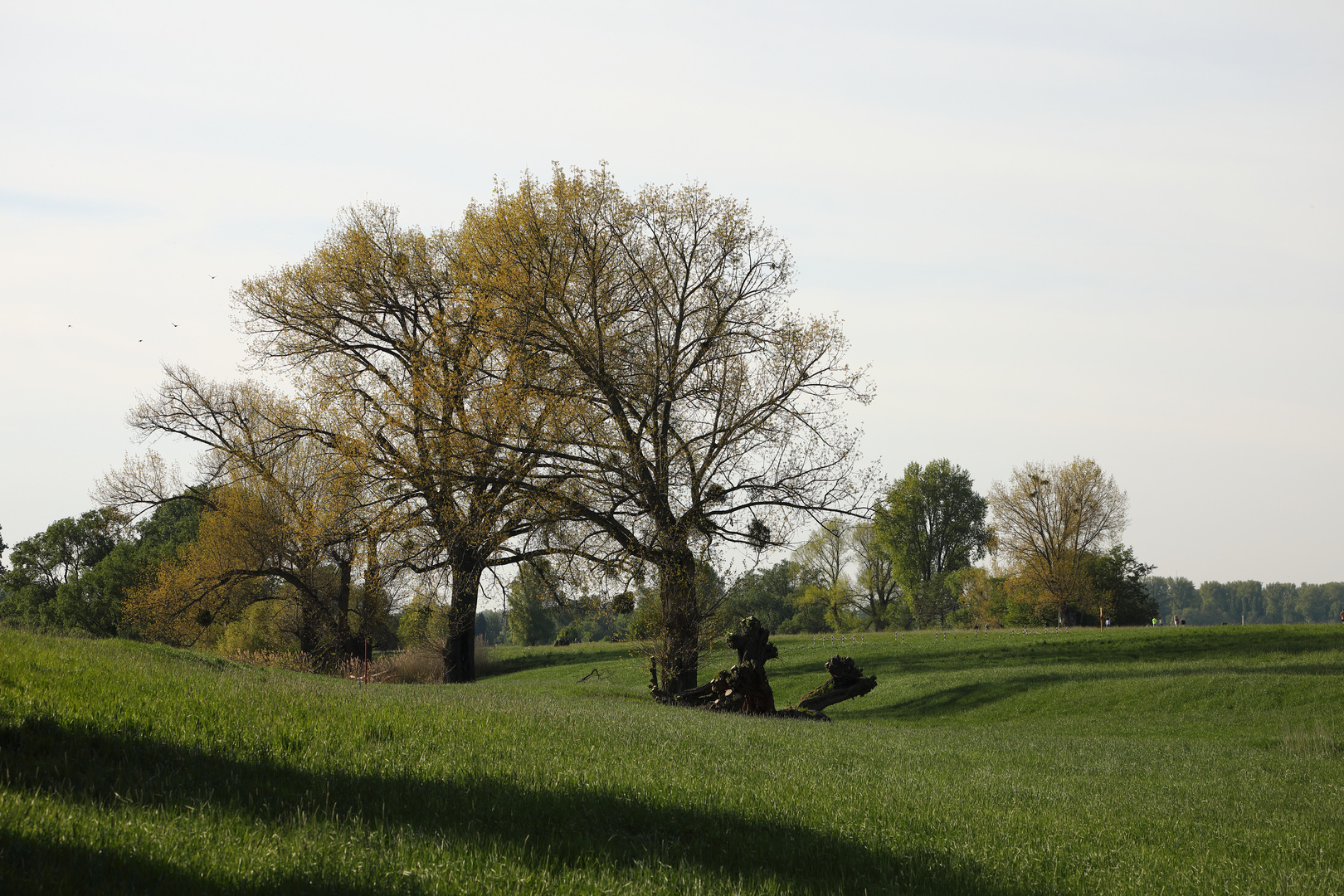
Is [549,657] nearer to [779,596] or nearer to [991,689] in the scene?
[991,689]

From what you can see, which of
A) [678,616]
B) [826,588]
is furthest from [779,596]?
[678,616]

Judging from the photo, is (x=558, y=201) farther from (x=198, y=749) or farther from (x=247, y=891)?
(x=247, y=891)

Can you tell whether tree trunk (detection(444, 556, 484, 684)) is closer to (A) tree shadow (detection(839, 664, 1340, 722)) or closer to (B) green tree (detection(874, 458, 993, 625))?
(A) tree shadow (detection(839, 664, 1340, 722))

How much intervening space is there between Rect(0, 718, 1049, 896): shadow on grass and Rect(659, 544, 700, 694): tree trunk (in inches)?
683

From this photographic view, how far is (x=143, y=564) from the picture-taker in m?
60.0

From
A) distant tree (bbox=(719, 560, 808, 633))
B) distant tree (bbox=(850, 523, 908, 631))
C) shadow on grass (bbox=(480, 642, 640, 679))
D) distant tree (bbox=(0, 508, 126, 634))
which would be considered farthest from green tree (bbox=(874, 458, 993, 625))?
distant tree (bbox=(0, 508, 126, 634))

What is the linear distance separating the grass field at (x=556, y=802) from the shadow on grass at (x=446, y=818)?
25mm

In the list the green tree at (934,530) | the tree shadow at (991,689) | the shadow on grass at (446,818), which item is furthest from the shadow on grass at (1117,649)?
the green tree at (934,530)

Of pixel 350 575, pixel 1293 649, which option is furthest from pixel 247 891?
pixel 1293 649

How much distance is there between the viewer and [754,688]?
2142 centimetres

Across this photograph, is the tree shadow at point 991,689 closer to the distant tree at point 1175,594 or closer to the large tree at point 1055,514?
the large tree at point 1055,514

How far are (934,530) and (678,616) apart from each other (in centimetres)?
7050

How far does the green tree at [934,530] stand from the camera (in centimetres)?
8638

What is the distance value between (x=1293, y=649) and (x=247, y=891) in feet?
121
